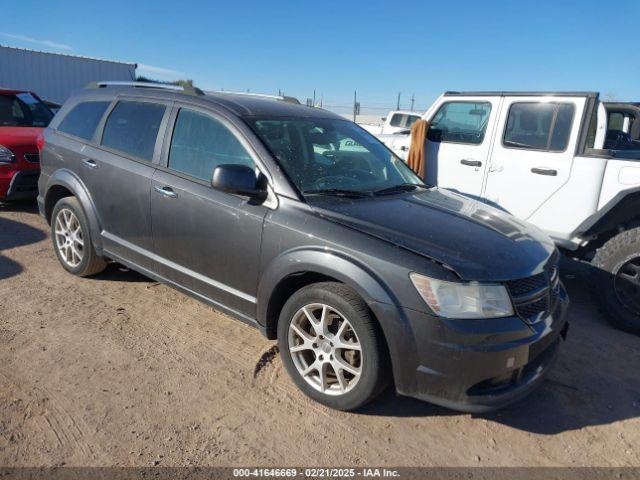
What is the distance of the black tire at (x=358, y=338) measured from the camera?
2.64 m

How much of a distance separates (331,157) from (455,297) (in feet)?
5.39

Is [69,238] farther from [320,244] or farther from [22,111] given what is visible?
[22,111]

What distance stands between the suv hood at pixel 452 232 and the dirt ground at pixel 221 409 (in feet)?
3.22

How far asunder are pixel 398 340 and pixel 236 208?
1.38 m

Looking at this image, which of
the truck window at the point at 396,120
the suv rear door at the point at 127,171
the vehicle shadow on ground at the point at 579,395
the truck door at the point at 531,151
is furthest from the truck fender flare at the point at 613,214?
the truck window at the point at 396,120

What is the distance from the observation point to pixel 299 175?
323cm

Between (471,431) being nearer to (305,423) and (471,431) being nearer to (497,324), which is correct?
(497,324)

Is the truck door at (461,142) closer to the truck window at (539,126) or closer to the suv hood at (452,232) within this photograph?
the truck window at (539,126)

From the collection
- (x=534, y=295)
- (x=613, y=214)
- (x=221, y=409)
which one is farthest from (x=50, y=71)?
(x=534, y=295)

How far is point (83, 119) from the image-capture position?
4.58 meters

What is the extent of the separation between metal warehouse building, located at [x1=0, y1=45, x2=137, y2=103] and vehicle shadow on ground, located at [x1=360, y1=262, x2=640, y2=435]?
21428 mm

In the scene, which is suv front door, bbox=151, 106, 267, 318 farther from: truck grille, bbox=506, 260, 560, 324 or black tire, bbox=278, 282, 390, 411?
truck grille, bbox=506, 260, 560, 324

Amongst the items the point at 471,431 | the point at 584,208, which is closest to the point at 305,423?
the point at 471,431

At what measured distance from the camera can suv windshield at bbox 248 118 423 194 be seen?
10.8ft
